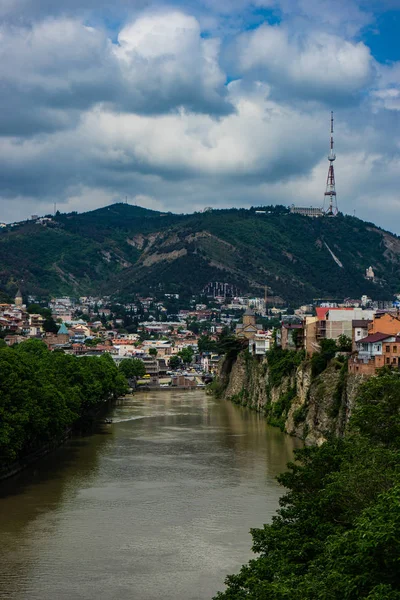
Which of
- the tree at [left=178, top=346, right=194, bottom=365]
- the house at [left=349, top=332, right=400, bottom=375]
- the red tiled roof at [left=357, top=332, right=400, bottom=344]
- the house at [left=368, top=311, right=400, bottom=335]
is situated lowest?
the tree at [left=178, top=346, right=194, bottom=365]

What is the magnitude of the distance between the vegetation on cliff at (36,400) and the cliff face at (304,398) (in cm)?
1336

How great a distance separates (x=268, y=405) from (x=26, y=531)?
40.7 m

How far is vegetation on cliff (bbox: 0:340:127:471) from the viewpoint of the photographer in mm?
36875

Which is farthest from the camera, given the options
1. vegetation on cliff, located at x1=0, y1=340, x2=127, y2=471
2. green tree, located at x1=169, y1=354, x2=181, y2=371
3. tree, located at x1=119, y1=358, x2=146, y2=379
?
green tree, located at x1=169, y1=354, x2=181, y2=371

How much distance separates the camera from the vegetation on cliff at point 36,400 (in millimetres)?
36875

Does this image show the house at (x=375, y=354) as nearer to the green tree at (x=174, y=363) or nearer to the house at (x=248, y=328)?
the house at (x=248, y=328)

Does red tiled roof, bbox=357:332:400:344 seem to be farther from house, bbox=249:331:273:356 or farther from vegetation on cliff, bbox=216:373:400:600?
house, bbox=249:331:273:356

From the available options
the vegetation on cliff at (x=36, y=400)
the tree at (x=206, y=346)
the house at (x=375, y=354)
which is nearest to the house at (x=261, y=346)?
the vegetation on cliff at (x=36, y=400)

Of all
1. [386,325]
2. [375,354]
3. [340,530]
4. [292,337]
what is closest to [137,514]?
[340,530]

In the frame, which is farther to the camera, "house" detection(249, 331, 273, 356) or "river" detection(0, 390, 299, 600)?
"house" detection(249, 331, 273, 356)

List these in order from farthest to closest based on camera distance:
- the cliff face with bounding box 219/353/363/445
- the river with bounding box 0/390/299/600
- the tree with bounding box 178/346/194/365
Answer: the tree with bounding box 178/346/194/365, the cliff face with bounding box 219/353/363/445, the river with bounding box 0/390/299/600

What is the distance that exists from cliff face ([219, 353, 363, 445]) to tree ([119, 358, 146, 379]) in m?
27.3

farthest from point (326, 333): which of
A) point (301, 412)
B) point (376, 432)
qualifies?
point (376, 432)

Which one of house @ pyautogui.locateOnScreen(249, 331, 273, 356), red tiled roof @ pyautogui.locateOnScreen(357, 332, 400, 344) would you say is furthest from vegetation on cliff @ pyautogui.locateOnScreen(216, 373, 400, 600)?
house @ pyautogui.locateOnScreen(249, 331, 273, 356)
